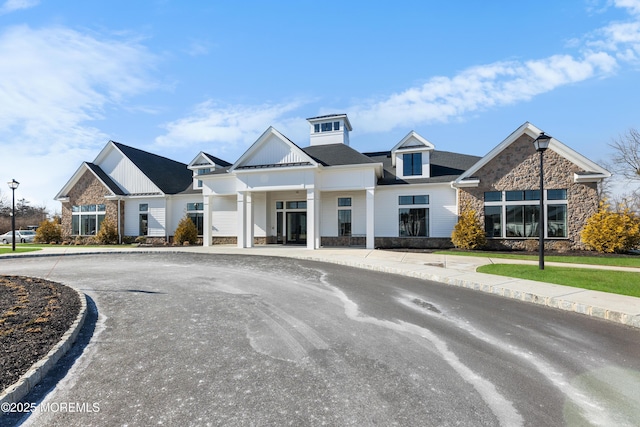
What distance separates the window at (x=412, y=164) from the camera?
21.3 m

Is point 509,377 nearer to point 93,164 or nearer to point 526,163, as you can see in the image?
point 526,163

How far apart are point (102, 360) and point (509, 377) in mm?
5214

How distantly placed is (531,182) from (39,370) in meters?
20.8

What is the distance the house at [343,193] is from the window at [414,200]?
0.06 metres

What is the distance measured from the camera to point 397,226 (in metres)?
20.8

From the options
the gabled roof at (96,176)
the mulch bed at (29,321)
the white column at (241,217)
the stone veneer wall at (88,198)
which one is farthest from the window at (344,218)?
the gabled roof at (96,176)

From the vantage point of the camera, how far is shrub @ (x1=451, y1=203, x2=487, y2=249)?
17.8 m

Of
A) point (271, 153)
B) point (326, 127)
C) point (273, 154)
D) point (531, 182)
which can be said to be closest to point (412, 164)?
point (531, 182)

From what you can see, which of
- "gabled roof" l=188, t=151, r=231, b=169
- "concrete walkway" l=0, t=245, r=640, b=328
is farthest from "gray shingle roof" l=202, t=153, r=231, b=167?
"concrete walkway" l=0, t=245, r=640, b=328

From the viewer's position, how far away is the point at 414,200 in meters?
20.6

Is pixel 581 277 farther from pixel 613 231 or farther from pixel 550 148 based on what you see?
pixel 550 148

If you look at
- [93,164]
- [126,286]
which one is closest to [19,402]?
[126,286]

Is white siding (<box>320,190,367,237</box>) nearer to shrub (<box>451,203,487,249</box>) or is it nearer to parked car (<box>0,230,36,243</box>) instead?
shrub (<box>451,203,487,249</box>)

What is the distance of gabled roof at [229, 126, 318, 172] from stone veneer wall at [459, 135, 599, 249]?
10.5 m
